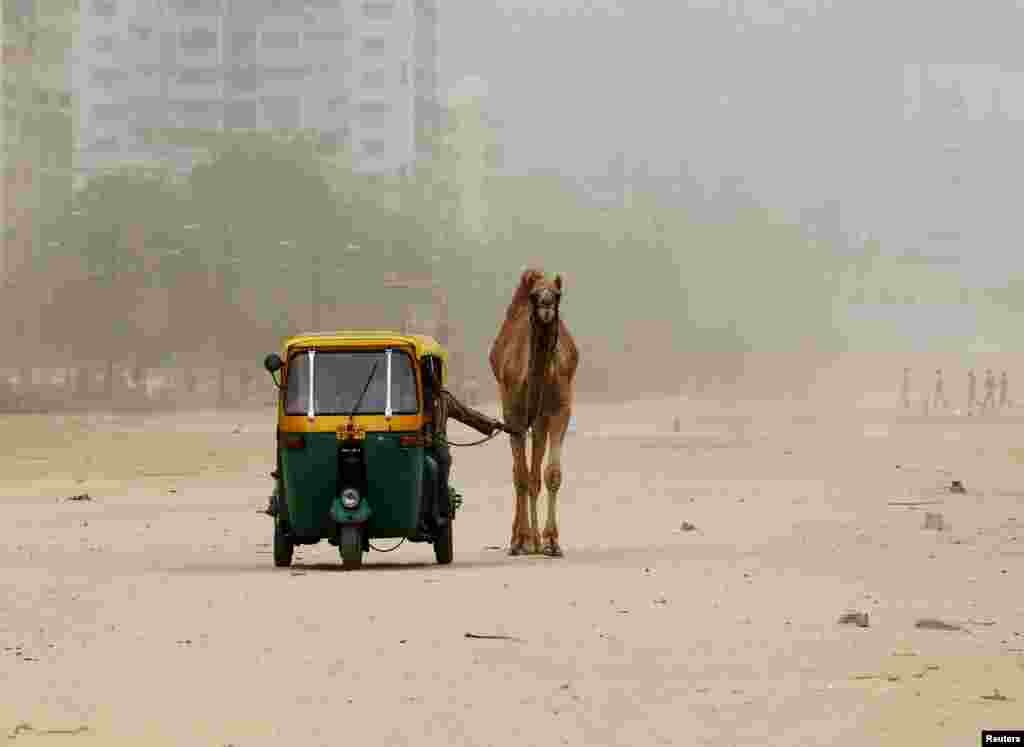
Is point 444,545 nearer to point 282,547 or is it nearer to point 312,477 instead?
point 282,547

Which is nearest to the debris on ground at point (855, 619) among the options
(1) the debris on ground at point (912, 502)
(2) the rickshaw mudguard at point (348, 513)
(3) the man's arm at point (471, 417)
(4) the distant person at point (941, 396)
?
(2) the rickshaw mudguard at point (348, 513)

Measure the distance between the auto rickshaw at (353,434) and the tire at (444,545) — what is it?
0.65 metres

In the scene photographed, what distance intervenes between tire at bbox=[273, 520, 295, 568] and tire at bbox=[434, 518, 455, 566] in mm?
1450

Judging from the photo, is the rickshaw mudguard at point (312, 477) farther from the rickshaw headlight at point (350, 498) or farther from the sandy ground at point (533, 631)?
the sandy ground at point (533, 631)

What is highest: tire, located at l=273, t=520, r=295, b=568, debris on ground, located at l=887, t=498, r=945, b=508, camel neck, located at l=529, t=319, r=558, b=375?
camel neck, located at l=529, t=319, r=558, b=375

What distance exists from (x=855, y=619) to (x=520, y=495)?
25.3ft

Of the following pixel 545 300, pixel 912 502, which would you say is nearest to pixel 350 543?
pixel 545 300

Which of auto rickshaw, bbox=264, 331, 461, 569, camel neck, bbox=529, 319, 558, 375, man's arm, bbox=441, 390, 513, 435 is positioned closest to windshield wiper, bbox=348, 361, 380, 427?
auto rickshaw, bbox=264, 331, 461, 569

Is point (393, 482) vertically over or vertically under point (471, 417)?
under

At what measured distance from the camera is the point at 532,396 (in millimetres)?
23984

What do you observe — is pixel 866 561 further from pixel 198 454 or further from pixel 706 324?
pixel 706 324

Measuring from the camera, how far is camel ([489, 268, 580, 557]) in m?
24.0

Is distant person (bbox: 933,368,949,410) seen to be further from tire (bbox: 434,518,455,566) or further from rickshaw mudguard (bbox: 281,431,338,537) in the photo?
rickshaw mudguard (bbox: 281,431,338,537)

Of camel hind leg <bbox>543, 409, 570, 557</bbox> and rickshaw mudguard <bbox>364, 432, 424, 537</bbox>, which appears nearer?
rickshaw mudguard <bbox>364, 432, 424, 537</bbox>
